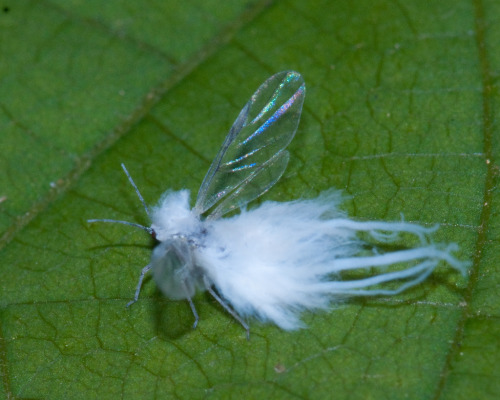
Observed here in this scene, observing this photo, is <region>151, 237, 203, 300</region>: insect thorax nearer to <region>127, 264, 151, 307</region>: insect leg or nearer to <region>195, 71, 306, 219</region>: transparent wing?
<region>127, 264, 151, 307</region>: insect leg

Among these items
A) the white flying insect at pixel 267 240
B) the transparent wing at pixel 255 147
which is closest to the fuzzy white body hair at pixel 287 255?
the white flying insect at pixel 267 240

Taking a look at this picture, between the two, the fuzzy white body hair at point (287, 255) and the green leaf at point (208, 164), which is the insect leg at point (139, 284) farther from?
the fuzzy white body hair at point (287, 255)

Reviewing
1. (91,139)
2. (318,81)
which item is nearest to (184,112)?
(91,139)

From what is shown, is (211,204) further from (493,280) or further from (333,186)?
(493,280)

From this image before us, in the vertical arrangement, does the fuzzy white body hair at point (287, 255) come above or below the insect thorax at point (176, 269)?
below

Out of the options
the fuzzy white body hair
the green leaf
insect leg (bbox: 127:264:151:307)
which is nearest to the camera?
the green leaf

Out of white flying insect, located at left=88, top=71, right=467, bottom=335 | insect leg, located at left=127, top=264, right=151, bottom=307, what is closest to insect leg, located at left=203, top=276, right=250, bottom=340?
white flying insect, located at left=88, top=71, right=467, bottom=335

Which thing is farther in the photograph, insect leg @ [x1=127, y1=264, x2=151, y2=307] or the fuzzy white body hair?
insect leg @ [x1=127, y1=264, x2=151, y2=307]
